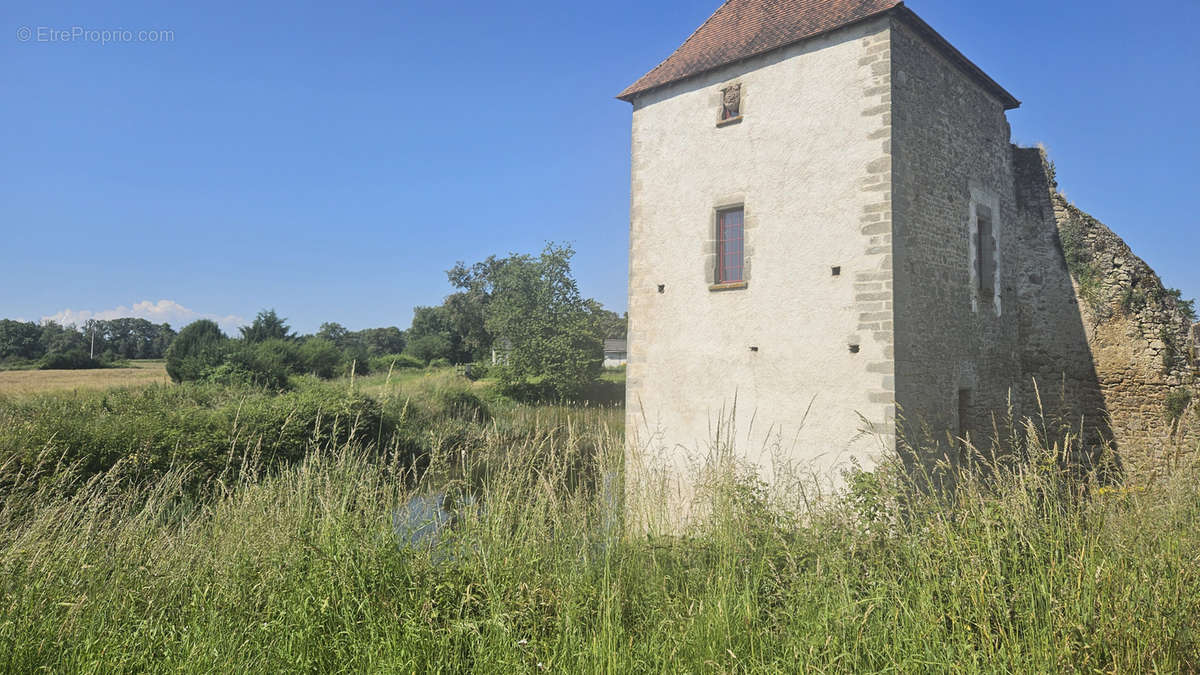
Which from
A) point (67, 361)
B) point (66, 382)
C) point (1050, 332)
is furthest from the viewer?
point (67, 361)

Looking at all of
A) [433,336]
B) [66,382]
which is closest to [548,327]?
[433,336]

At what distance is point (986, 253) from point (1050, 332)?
1944 mm

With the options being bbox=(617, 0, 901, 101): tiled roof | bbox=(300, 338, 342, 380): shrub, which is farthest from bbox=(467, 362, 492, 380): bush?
bbox=(617, 0, 901, 101): tiled roof

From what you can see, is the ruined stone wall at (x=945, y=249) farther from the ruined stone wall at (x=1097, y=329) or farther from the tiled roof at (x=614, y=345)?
the tiled roof at (x=614, y=345)

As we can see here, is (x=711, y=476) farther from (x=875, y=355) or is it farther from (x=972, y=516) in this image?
(x=875, y=355)

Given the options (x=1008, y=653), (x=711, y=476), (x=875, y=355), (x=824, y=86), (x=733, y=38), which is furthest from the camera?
(x=733, y=38)

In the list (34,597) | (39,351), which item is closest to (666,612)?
(34,597)

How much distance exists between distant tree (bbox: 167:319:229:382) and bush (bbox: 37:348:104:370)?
54.2 ft

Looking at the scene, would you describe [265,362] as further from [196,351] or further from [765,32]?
[765,32]

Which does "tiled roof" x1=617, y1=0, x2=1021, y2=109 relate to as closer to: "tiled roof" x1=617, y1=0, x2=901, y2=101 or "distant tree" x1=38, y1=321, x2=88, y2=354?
"tiled roof" x1=617, y1=0, x2=901, y2=101

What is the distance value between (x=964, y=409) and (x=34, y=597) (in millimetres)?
10172

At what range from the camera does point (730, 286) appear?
30.3 ft

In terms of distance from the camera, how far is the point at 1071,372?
33.9 feet

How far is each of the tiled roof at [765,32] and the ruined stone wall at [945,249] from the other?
17 cm
